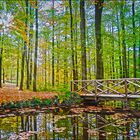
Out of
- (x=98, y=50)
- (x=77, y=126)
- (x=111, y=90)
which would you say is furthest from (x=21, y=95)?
(x=77, y=126)

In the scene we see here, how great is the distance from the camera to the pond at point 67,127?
692 centimetres

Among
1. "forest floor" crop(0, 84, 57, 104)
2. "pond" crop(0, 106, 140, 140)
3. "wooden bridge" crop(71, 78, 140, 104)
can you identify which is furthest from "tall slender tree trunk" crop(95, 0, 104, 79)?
"pond" crop(0, 106, 140, 140)

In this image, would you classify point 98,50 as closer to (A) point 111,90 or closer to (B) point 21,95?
(A) point 111,90

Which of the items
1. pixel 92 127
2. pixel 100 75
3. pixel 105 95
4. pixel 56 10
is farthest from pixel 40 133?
pixel 56 10

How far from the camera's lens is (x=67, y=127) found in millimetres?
8125

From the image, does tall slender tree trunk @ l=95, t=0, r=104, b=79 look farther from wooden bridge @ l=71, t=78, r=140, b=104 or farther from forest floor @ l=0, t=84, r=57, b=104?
forest floor @ l=0, t=84, r=57, b=104

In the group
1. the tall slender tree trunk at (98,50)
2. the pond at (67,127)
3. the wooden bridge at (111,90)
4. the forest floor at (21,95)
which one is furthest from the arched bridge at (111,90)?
the pond at (67,127)

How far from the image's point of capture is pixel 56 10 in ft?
76.0

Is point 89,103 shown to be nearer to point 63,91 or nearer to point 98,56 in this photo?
point 63,91

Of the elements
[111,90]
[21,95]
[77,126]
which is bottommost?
[77,126]

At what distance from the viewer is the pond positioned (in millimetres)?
6916

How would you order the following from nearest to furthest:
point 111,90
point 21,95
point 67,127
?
point 67,127 < point 111,90 < point 21,95

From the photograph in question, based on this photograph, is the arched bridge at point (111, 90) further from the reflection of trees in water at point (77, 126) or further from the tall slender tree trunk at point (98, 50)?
the reflection of trees in water at point (77, 126)

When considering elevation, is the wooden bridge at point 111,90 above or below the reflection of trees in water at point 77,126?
above
